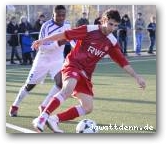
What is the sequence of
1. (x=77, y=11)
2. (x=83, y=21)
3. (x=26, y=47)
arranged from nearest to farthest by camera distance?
(x=77, y=11) < (x=83, y=21) < (x=26, y=47)

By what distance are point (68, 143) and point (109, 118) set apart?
1.21m

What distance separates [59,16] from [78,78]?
4.25 feet

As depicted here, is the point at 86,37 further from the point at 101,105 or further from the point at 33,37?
the point at 33,37

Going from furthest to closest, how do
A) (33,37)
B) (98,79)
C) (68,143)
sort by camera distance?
(33,37) < (98,79) < (68,143)

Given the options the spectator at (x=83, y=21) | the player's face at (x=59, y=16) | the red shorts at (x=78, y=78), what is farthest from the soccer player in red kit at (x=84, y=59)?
the spectator at (x=83, y=21)

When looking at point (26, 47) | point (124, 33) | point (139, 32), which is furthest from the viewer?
point (139, 32)

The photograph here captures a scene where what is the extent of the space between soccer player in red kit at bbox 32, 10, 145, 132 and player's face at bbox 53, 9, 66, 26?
2.70ft

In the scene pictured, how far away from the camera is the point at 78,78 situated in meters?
6.30

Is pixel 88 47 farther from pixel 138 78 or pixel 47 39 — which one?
pixel 138 78

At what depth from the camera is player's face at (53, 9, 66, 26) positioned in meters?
7.16

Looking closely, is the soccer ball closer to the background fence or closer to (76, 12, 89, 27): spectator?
the background fence

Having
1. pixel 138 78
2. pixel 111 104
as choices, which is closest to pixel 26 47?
pixel 111 104
